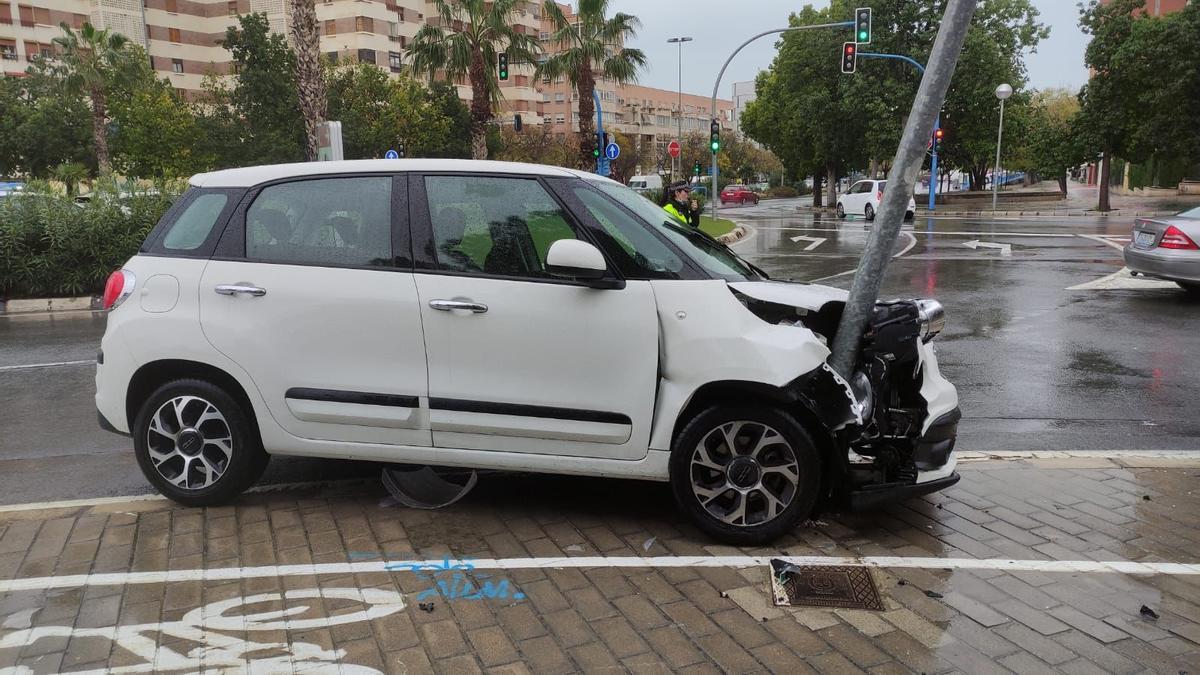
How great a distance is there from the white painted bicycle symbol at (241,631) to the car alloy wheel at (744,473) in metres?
1.43

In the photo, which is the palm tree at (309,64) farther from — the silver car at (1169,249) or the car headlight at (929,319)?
the car headlight at (929,319)

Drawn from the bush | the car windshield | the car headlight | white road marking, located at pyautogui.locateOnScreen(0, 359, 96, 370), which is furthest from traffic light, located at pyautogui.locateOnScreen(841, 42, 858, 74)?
the car headlight

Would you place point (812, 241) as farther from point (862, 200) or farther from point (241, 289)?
point (241, 289)

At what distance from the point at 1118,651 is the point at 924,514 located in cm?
133

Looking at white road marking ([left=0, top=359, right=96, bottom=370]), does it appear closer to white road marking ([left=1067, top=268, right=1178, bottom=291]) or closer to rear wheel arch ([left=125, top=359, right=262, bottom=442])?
rear wheel arch ([left=125, top=359, right=262, bottom=442])

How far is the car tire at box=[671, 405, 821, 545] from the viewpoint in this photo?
3.83m

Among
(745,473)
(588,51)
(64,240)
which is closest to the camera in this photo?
(745,473)

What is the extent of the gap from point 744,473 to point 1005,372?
4.85 metres

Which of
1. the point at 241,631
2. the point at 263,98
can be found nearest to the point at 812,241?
the point at 241,631

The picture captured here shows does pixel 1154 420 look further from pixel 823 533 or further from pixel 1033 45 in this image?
pixel 1033 45

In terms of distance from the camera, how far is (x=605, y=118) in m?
110

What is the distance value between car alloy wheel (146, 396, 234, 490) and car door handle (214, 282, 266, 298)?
0.57m

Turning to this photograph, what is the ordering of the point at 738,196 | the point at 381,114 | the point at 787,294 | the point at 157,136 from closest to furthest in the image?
the point at 787,294 → the point at 157,136 → the point at 381,114 → the point at 738,196

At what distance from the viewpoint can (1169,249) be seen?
1092cm
